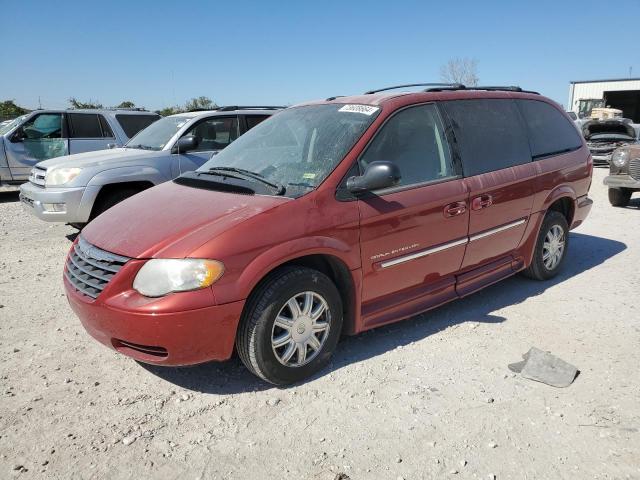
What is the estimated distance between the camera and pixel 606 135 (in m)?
14.5

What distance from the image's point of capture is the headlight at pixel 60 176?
20.4 feet

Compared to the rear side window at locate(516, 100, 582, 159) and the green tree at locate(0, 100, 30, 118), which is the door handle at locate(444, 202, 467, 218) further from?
the green tree at locate(0, 100, 30, 118)

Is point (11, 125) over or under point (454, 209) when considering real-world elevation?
over

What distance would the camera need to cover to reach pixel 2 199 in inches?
436

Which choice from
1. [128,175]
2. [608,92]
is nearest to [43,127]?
[128,175]

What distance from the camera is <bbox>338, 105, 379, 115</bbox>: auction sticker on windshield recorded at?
3.56m

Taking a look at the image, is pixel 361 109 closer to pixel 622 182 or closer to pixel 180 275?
pixel 180 275

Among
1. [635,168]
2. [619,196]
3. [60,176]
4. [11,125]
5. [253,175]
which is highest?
[11,125]

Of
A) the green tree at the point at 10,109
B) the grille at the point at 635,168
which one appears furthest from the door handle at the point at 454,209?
the green tree at the point at 10,109

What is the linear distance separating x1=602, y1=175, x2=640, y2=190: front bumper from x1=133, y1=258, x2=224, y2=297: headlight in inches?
322

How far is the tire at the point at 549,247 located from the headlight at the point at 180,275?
337 centimetres

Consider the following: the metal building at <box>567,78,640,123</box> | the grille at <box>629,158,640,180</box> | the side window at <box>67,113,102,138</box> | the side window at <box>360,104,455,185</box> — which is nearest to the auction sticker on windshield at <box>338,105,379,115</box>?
the side window at <box>360,104,455,185</box>

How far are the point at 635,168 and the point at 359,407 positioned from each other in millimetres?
7889

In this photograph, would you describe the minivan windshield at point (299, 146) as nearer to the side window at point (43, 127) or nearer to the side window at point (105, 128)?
the side window at point (105, 128)
